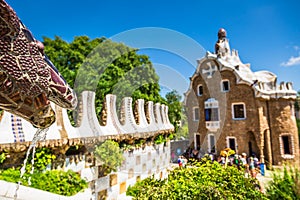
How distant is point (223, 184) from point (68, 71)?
8.79 metres

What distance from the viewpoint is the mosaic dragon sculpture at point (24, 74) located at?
696mm

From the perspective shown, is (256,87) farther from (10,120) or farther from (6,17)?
(6,17)

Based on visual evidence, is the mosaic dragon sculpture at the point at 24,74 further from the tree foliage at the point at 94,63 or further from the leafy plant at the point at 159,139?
the tree foliage at the point at 94,63

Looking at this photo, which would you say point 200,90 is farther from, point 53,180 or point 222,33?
point 53,180

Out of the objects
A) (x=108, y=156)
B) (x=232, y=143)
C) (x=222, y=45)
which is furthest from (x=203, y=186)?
(x=222, y=45)

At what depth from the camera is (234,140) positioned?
10.3 meters

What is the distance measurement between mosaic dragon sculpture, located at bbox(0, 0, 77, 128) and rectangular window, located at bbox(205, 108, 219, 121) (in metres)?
10.7

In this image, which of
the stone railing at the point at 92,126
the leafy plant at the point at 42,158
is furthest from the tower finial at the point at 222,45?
the leafy plant at the point at 42,158

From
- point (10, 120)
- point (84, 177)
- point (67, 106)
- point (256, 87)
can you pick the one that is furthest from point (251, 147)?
point (67, 106)

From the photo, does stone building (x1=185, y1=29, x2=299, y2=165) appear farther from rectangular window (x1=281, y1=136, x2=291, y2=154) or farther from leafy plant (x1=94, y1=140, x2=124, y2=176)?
leafy plant (x1=94, y1=140, x2=124, y2=176)

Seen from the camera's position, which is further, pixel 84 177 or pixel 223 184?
pixel 84 177

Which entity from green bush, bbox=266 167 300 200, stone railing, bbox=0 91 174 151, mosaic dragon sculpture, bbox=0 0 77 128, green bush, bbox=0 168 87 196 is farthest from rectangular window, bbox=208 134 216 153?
mosaic dragon sculpture, bbox=0 0 77 128

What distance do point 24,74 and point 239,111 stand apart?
10926mm

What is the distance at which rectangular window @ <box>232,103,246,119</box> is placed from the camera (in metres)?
10.3
